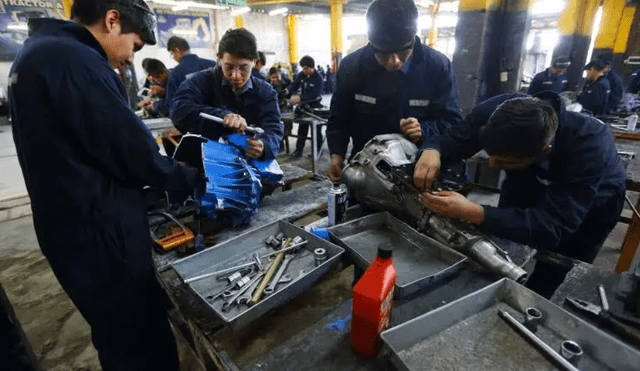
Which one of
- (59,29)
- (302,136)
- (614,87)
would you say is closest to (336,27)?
(302,136)

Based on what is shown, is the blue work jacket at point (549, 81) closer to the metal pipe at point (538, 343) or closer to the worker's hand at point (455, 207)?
the worker's hand at point (455, 207)

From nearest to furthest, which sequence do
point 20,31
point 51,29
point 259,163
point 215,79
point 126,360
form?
point 51,29 < point 126,360 < point 259,163 < point 215,79 < point 20,31

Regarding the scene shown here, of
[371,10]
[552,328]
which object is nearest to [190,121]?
[371,10]

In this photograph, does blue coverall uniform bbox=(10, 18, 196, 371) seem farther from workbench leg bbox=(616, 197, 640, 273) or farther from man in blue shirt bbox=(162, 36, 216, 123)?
workbench leg bbox=(616, 197, 640, 273)

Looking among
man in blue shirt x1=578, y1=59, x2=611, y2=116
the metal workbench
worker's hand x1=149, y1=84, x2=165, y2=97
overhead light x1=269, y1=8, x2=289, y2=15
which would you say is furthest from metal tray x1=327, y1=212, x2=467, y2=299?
overhead light x1=269, y1=8, x2=289, y2=15

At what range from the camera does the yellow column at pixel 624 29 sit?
9.38 meters

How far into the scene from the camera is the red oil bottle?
0.81 m

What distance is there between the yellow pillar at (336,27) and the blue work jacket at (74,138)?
42.8 feet

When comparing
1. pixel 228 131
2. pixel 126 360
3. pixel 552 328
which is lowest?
pixel 126 360

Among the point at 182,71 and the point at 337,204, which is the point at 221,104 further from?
the point at 182,71

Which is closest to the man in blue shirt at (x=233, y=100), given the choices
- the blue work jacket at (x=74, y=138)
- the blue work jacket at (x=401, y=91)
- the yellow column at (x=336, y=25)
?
the blue work jacket at (x=401, y=91)

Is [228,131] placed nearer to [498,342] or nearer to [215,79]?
[215,79]

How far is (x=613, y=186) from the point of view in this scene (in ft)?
5.00

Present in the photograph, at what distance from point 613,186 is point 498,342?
1151 mm
